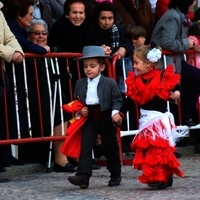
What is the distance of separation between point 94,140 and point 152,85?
32.7 inches

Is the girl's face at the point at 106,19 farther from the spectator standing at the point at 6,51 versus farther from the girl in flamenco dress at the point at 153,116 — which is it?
the girl in flamenco dress at the point at 153,116

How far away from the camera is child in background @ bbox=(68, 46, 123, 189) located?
8664 millimetres

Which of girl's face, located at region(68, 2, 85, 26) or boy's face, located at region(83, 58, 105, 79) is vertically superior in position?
girl's face, located at region(68, 2, 85, 26)

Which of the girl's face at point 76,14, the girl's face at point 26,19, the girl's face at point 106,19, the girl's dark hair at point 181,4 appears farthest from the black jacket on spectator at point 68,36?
the girl's dark hair at point 181,4

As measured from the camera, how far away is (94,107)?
875 centimetres

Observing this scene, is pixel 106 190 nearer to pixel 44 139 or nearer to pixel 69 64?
pixel 44 139

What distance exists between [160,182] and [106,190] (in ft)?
1.74

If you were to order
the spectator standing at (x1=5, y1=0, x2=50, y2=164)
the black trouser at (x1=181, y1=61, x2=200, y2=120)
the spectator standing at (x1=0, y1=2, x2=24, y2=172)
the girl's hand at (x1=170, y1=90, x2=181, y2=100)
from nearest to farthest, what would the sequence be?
the girl's hand at (x1=170, y1=90, x2=181, y2=100) < the spectator standing at (x1=0, y1=2, x2=24, y2=172) < the spectator standing at (x1=5, y1=0, x2=50, y2=164) < the black trouser at (x1=181, y1=61, x2=200, y2=120)

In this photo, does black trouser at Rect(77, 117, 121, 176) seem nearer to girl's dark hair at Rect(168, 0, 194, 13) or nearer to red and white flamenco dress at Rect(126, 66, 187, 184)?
red and white flamenco dress at Rect(126, 66, 187, 184)

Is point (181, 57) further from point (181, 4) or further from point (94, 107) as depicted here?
point (94, 107)

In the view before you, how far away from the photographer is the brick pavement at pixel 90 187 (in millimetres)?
8188

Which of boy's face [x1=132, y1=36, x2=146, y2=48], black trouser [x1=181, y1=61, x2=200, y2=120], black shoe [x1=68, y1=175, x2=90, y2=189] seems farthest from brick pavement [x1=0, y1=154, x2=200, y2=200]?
boy's face [x1=132, y1=36, x2=146, y2=48]

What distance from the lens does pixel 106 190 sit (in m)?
8.59

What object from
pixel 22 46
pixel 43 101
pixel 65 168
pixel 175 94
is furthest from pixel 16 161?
pixel 175 94
